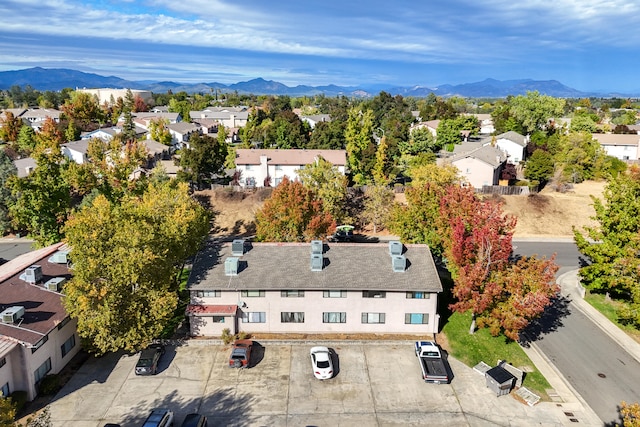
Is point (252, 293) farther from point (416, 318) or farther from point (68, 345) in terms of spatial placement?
point (68, 345)

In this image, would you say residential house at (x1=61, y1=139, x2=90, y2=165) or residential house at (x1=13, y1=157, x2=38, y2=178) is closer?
residential house at (x1=13, y1=157, x2=38, y2=178)

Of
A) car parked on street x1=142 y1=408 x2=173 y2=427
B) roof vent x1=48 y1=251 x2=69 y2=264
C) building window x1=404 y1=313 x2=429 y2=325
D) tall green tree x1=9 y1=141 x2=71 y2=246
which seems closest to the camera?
car parked on street x1=142 y1=408 x2=173 y2=427

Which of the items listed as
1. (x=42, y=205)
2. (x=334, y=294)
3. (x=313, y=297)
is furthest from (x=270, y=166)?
(x=334, y=294)

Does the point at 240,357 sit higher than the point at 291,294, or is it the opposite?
the point at 291,294

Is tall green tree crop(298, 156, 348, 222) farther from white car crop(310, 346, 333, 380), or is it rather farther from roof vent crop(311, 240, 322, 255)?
white car crop(310, 346, 333, 380)

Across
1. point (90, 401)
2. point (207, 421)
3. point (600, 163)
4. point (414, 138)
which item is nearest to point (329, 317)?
point (207, 421)

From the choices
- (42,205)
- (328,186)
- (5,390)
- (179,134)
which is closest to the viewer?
(5,390)

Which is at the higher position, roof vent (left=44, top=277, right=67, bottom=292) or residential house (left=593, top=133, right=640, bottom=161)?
residential house (left=593, top=133, right=640, bottom=161)

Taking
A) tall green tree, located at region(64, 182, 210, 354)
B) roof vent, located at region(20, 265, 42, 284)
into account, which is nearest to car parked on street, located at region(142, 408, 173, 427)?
tall green tree, located at region(64, 182, 210, 354)

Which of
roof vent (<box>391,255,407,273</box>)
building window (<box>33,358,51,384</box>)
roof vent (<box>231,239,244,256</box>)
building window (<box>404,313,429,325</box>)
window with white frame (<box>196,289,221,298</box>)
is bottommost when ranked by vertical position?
building window (<box>33,358,51,384</box>)
